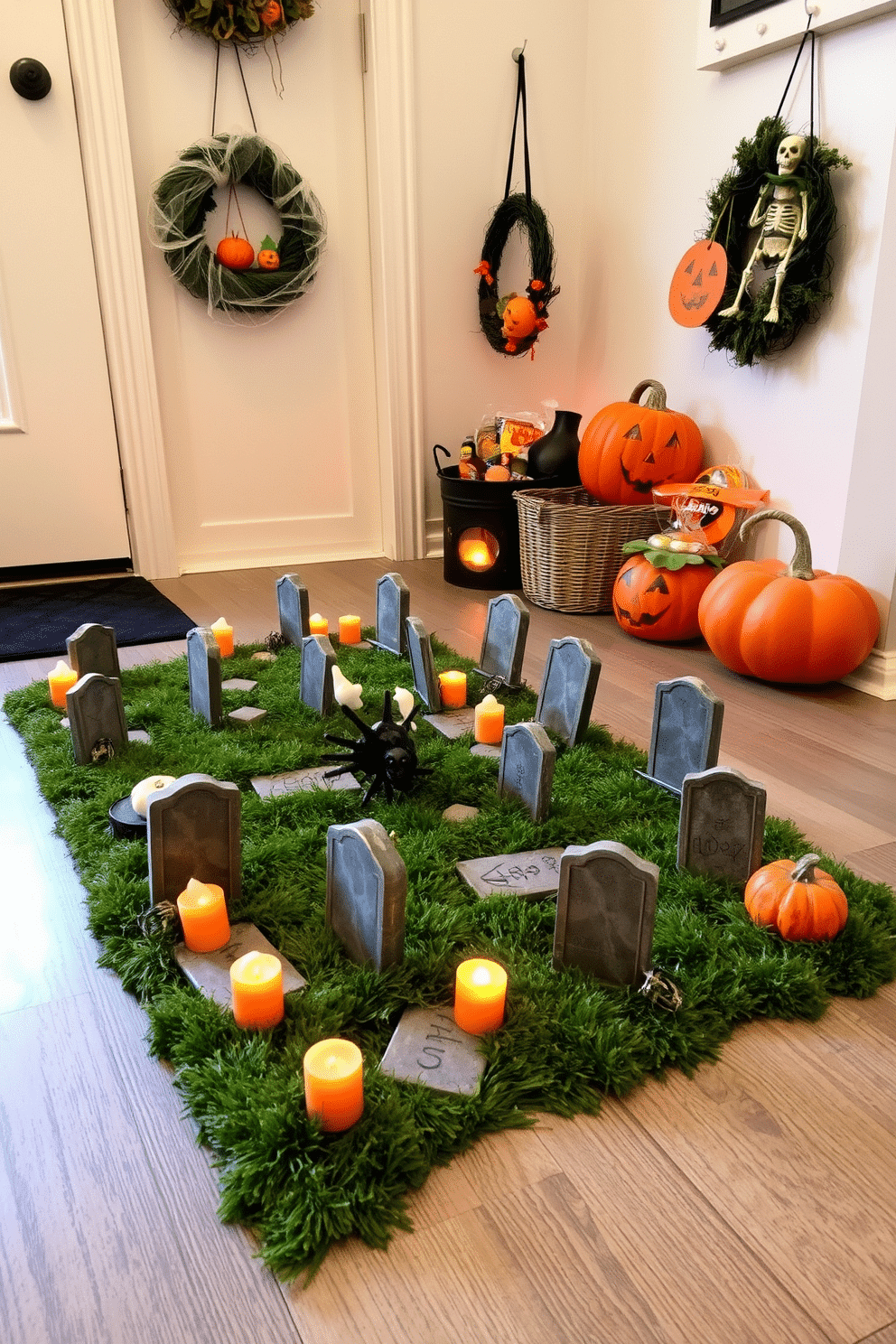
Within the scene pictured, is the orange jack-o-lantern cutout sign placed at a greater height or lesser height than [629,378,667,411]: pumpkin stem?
greater

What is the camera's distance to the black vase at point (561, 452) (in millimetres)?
3105

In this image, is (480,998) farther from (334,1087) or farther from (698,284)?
(698,284)

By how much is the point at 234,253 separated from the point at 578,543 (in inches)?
62.4

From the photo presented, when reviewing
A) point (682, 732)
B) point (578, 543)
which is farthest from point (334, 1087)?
point (578, 543)

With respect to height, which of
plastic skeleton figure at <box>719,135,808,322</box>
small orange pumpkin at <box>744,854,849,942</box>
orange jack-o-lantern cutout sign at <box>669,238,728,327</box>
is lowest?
small orange pumpkin at <box>744,854,849,942</box>

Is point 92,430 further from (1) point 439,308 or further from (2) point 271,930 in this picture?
(2) point 271,930

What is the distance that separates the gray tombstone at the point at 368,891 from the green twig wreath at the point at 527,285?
2601 millimetres

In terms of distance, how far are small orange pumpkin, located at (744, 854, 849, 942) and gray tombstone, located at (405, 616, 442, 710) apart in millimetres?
873

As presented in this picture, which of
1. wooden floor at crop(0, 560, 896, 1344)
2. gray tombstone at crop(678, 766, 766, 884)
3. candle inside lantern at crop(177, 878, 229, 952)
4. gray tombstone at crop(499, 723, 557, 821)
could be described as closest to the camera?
wooden floor at crop(0, 560, 896, 1344)

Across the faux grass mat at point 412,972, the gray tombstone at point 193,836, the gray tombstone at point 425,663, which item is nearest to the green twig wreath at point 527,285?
the gray tombstone at point 425,663

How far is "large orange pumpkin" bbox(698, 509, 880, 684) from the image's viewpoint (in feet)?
7.09

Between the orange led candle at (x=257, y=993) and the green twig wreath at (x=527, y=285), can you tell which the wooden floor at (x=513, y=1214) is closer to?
the orange led candle at (x=257, y=993)

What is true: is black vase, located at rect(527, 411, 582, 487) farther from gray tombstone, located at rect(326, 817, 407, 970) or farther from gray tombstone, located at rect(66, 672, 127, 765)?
gray tombstone, located at rect(326, 817, 407, 970)

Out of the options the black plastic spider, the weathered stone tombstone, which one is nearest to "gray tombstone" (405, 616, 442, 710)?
the black plastic spider
